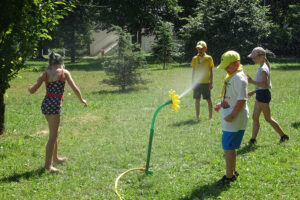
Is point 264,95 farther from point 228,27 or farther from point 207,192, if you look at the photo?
point 228,27

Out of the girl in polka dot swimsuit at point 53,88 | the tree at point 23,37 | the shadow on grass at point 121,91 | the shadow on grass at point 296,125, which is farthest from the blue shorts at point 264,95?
the shadow on grass at point 121,91

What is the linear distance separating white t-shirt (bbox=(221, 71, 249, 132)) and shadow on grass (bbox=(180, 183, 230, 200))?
2.74ft

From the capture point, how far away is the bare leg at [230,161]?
16.1 feet

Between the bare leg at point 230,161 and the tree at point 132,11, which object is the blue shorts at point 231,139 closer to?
the bare leg at point 230,161

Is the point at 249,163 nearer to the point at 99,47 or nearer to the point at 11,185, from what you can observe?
the point at 11,185

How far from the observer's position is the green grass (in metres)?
5.02

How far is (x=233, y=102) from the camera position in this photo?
15.7 feet

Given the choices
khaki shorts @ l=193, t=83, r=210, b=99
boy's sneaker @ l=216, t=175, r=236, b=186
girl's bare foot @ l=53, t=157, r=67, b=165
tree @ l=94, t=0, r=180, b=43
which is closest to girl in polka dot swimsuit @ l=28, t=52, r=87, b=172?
girl's bare foot @ l=53, t=157, r=67, b=165

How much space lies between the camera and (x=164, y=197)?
481cm

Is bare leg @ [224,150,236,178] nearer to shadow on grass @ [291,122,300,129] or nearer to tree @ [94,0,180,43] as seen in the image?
shadow on grass @ [291,122,300,129]

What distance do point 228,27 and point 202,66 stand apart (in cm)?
1898

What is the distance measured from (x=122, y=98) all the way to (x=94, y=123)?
12.9 ft

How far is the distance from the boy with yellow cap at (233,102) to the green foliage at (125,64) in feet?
35.2

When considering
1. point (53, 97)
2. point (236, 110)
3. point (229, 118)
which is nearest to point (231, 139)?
point (229, 118)
